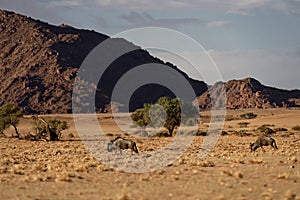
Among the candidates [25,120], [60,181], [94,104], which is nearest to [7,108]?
[60,181]

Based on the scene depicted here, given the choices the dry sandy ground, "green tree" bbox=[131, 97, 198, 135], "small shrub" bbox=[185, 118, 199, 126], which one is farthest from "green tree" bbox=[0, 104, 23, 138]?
the dry sandy ground

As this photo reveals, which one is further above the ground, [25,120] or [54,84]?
[54,84]

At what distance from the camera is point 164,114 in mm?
69625

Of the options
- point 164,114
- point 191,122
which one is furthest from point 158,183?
point 191,122

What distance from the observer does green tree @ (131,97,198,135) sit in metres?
68.1

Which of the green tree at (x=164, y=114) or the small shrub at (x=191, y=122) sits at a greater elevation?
the green tree at (x=164, y=114)

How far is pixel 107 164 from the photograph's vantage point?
24.6 meters

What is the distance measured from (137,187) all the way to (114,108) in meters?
162

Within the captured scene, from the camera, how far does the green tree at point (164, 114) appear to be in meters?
68.1

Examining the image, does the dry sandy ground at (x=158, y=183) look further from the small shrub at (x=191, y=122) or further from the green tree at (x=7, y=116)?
the small shrub at (x=191, y=122)

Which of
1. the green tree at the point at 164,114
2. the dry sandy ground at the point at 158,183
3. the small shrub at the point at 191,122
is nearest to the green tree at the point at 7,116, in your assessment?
the green tree at the point at 164,114

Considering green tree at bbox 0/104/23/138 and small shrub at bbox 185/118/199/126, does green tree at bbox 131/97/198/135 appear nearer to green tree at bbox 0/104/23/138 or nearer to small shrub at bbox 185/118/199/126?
small shrub at bbox 185/118/199/126

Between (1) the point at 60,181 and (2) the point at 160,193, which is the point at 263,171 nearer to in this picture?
(2) the point at 160,193

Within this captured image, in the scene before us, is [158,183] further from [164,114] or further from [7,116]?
[7,116]
